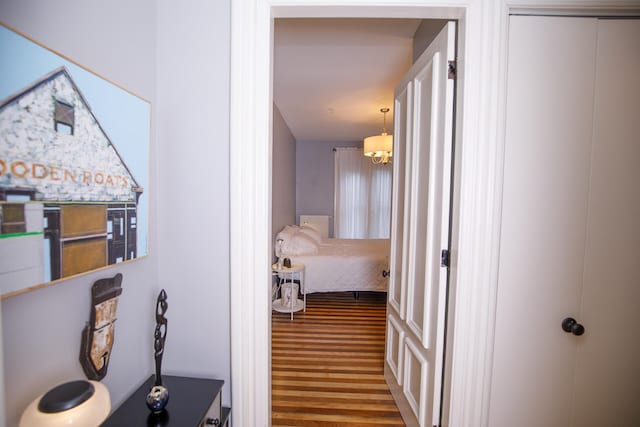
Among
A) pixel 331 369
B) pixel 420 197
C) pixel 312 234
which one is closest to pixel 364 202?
pixel 312 234

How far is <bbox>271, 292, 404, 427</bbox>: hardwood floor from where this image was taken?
5.67 ft

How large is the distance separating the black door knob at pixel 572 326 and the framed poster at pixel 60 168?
1.71m

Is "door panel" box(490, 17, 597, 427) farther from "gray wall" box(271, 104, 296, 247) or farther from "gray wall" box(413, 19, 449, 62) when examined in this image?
"gray wall" box(271, 104, 296, 247)

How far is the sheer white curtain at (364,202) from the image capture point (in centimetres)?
616

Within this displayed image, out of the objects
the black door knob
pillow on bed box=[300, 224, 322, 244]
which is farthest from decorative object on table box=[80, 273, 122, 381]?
pillow on bed box=[300, 224, 322, 244]

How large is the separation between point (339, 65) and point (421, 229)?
75.0 inches

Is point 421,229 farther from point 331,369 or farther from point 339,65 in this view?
point 339,65

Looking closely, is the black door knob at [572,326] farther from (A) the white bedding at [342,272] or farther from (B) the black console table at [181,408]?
(A) the white bedding at [342,272]

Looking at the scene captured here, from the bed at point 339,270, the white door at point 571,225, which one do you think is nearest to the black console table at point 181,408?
the white door at point 571,225

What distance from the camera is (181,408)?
906 millimetres

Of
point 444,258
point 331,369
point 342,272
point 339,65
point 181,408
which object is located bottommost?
point 331,369

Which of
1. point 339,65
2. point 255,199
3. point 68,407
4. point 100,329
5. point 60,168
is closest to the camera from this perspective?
point 68,407

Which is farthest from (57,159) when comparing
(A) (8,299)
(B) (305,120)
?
(B) (305,120)

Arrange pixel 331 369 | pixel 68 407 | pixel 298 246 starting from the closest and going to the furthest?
pixel 68 407 → pixel 331 369 → pixel 298 246
